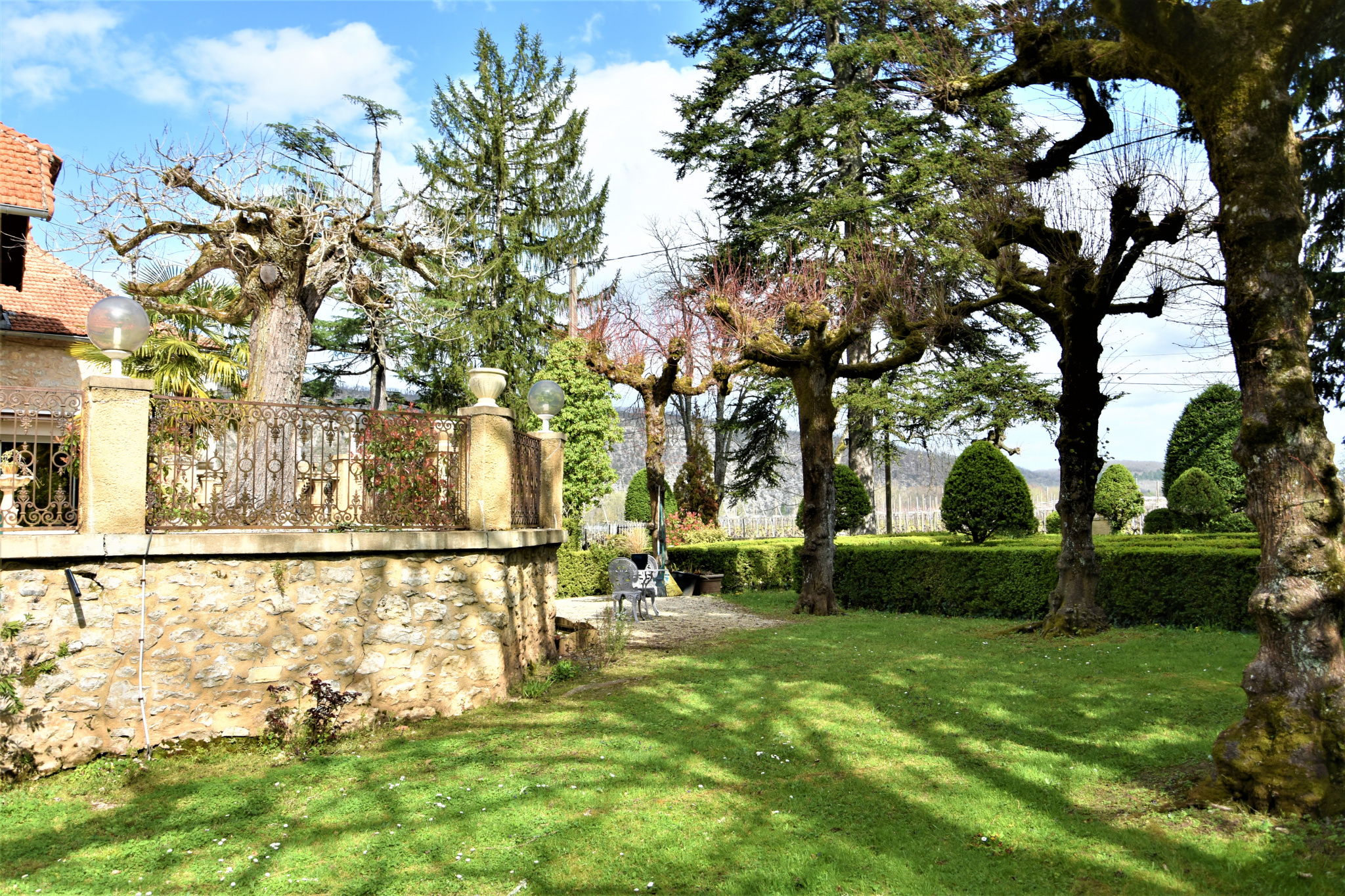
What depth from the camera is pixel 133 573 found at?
6.01m

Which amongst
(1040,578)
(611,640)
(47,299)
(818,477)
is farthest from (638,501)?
(47,299)

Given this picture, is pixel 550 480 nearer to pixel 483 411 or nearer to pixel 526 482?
pixel 526 482

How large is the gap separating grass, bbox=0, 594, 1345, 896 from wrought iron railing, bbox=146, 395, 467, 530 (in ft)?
5.85

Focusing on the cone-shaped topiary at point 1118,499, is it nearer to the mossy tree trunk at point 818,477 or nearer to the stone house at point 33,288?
the mossy tree trunk at point 818,477

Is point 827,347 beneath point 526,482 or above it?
above

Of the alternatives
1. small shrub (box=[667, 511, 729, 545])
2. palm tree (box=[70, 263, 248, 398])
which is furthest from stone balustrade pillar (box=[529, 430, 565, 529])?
small shrub (box=[667, 511, 729, 545])

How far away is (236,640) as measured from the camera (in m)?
Answer: 6.29

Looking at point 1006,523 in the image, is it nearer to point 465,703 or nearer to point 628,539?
point 628,539

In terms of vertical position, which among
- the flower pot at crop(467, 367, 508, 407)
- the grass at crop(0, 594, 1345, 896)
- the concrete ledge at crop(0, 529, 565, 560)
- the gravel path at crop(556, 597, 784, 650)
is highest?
the flower pot at crop(467, 367, 508, 407)

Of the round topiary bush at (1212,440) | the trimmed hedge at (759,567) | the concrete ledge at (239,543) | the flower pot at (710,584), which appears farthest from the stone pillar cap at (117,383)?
the round topiary bush at (1212,440)

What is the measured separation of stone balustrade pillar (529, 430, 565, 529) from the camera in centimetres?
937

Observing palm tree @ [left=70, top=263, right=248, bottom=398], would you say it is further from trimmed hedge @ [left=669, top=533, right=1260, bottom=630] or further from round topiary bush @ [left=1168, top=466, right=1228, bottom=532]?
round topiary bush @ [left=1168, top=466, right=1228, bottom=532]

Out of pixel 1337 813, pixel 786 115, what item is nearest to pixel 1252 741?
pixel 1337 813

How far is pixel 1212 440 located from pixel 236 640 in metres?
18.6
